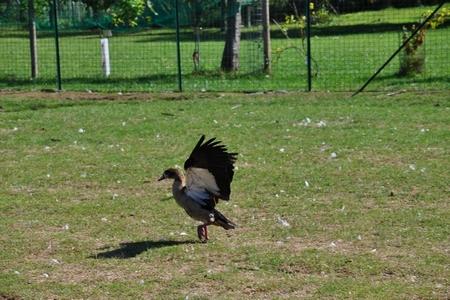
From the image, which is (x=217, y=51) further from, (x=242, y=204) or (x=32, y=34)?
(x=242, y=204)

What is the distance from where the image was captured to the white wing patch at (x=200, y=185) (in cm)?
777

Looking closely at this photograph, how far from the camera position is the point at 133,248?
25.4 feet

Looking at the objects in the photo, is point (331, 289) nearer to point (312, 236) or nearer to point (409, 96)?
point (312, 236)

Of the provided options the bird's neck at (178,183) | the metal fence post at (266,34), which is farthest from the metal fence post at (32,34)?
the bird's neck at (178,183)

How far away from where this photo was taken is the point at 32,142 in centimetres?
1277

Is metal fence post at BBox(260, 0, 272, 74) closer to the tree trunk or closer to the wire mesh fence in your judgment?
the wire mesh fence

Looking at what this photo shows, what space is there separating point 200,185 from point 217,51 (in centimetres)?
2023

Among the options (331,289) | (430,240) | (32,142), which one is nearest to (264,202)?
(430,240)

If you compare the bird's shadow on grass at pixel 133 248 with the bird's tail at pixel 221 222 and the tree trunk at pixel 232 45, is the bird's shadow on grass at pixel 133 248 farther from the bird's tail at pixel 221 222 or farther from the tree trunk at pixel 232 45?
the tree trunk at pixel 232 45

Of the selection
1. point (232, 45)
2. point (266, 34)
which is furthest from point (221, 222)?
point (232, 45)

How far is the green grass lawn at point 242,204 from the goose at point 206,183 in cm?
23

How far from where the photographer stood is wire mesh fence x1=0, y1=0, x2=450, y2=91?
64.0ft

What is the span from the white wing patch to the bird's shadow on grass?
38cm

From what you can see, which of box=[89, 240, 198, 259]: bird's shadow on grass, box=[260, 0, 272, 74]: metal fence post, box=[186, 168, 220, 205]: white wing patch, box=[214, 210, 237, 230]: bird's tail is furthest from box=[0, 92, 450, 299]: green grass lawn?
box=[260, 0, 272, 74]: metal fence post
